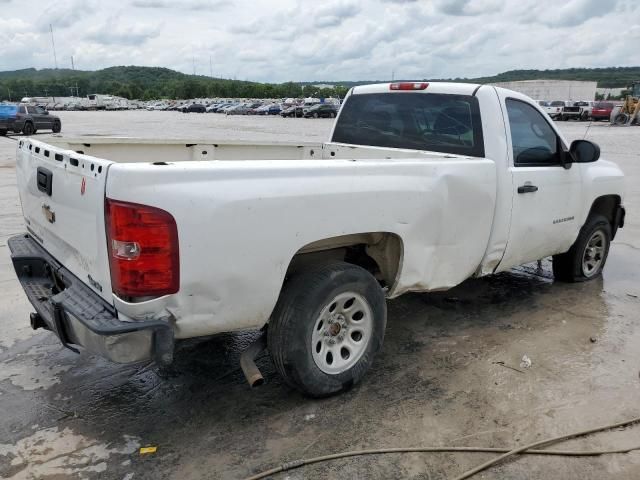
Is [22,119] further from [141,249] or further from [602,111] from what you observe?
[602,111]

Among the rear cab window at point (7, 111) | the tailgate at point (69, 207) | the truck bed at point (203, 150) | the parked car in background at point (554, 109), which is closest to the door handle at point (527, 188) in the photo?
the truck bed at point (203, 150)

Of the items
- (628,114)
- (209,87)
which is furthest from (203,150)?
(209,87)

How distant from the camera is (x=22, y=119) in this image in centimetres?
2616

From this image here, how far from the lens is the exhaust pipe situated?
3.18 m

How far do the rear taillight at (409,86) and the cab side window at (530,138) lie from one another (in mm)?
694

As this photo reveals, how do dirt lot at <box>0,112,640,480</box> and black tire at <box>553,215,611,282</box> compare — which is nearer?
dirt lot at <box>0,112,640,480</box>

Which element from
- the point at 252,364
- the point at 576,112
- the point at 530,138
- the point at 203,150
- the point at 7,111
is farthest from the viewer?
the point at 576,112

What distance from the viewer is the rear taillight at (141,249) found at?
2.63 m

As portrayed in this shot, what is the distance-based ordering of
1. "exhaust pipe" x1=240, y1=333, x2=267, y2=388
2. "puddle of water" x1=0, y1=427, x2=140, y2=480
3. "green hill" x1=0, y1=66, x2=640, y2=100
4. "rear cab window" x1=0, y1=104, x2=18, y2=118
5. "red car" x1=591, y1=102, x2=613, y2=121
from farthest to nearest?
"green hill" x1=0, y1=66, x2=640, y2=100
"red car" x1=591, y1=102, x2=613, y2=121
"rear cab window" x1=0, y1=104, x2=18, y2=118
"exhaust pipe" x1=240, y1=333, x2=267, y2=388
"puddle of water" x1=0, y1=427, x2=140, y2=480

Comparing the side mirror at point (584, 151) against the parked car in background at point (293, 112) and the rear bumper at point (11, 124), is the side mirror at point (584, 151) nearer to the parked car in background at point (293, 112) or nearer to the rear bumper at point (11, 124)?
the rear bumper at point (11, 124)

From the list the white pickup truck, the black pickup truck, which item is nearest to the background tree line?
the black pickup truck

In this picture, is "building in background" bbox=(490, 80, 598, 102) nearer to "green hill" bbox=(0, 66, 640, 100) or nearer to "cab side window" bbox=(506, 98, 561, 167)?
"green hill" bbox=(0, 66, 640, 100)

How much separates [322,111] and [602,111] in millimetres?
23271

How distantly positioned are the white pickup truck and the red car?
41142 mm
